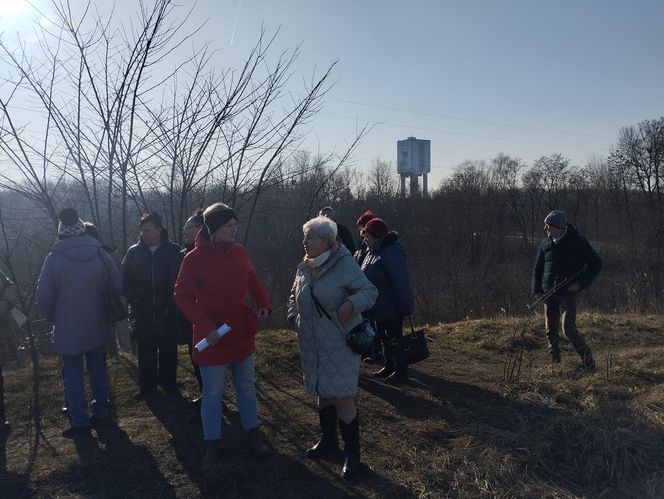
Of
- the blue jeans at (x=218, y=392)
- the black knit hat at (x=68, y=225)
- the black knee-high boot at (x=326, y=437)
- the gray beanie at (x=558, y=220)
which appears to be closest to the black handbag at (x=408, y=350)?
the black knee-high boot at (x=326, y=437)

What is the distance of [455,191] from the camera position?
37.9 metres

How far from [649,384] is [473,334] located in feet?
8.90

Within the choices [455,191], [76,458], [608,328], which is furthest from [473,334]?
[455,191]

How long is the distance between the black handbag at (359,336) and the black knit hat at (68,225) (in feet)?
7.06

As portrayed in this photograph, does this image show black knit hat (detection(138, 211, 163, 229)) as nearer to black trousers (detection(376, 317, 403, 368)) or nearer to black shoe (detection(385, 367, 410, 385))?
black trousers (detection(376, 317, 403, 368))

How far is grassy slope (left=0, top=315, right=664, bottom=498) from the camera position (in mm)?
3406

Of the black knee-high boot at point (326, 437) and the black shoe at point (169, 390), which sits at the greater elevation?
the black knee-high boot at point (326, 437)

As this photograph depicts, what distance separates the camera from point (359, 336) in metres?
3.40

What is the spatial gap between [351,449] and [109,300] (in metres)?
2.32

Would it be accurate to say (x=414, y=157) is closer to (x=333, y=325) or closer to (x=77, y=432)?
(x=77, y=432)

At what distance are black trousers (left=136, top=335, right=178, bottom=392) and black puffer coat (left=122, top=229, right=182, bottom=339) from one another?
4.0 inches

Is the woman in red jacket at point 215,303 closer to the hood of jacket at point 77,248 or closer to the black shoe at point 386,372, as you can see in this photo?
the hood of jacket at point 77,248

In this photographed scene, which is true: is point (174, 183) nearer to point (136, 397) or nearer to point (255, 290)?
point (136, 397)

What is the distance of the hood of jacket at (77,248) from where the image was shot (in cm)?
429
